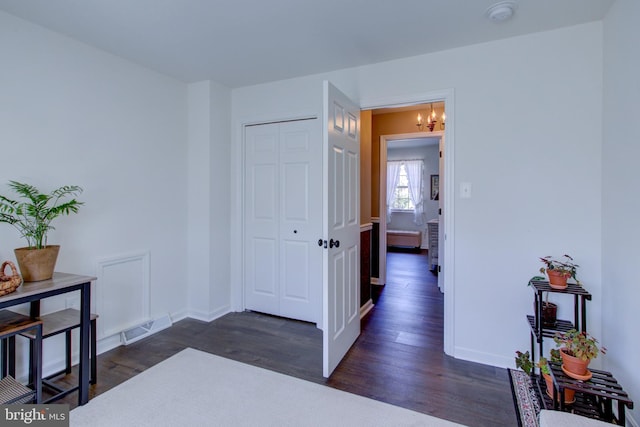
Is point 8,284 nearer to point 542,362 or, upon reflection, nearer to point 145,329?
point 145,329

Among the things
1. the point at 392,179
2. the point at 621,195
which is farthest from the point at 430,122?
the point at 392,179

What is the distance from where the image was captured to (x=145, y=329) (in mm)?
2896

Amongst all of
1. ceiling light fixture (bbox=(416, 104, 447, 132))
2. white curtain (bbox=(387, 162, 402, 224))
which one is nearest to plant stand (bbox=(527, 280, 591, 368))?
ceiling light fixture (bbox=(416, 104, 447, 132))

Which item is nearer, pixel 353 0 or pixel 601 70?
pixel 353 0

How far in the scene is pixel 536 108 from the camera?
7.42ft

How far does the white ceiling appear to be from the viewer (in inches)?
76.9

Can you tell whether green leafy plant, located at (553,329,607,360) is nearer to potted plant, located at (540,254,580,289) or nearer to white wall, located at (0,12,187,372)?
Result: potted plant, located at (540,254,580,289)

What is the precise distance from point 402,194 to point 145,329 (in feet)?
22.4

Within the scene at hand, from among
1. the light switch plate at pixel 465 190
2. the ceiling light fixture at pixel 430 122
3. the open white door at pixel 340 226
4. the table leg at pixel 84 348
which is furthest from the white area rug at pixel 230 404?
the ceiling light fixture at pixel 430 122

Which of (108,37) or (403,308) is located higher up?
(108,37)

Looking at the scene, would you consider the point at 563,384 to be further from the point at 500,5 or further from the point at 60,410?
the point at 60,410

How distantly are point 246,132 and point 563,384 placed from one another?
130 inches

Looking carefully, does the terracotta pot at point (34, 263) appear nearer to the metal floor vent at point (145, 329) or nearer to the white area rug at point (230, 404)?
the white area rug at point (230, 404)

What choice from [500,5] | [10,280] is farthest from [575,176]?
[10,280]
